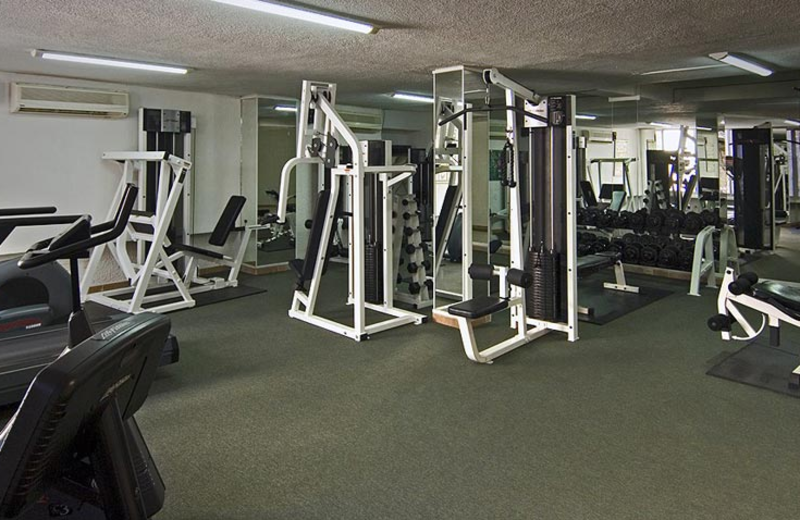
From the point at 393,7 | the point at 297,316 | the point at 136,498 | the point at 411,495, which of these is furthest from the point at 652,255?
the point at 136,498

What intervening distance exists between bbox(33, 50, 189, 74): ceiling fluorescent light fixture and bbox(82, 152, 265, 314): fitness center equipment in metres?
0.70

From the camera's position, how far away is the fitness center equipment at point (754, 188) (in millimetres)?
7301

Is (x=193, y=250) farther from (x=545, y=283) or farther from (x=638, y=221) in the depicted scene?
(x=638, y=221)

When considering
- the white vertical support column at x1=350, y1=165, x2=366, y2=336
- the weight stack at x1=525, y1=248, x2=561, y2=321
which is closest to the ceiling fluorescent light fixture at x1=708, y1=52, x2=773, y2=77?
the weight stack at x1=525, y1=248, x2=561, y2=321

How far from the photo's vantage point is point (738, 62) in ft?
15.1

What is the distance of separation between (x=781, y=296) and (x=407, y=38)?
2.70 metres

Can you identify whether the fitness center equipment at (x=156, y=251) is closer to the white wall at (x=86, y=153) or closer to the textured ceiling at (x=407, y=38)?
the white wall at (x=86, y=153)

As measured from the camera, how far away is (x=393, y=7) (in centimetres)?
300

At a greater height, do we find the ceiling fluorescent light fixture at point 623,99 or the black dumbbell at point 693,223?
the ceiling fluorescent light fixture at point 623,99

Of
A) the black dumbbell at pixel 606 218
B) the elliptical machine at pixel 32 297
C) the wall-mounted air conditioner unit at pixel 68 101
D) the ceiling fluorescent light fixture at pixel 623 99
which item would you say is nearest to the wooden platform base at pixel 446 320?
the elliptical machine at pixel 32 297

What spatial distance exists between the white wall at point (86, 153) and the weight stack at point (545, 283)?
13.1 feet

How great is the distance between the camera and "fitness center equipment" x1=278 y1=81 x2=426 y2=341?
409cm

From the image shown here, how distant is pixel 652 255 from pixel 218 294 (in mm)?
4600

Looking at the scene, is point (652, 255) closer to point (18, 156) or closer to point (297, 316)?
point (297, 316)
